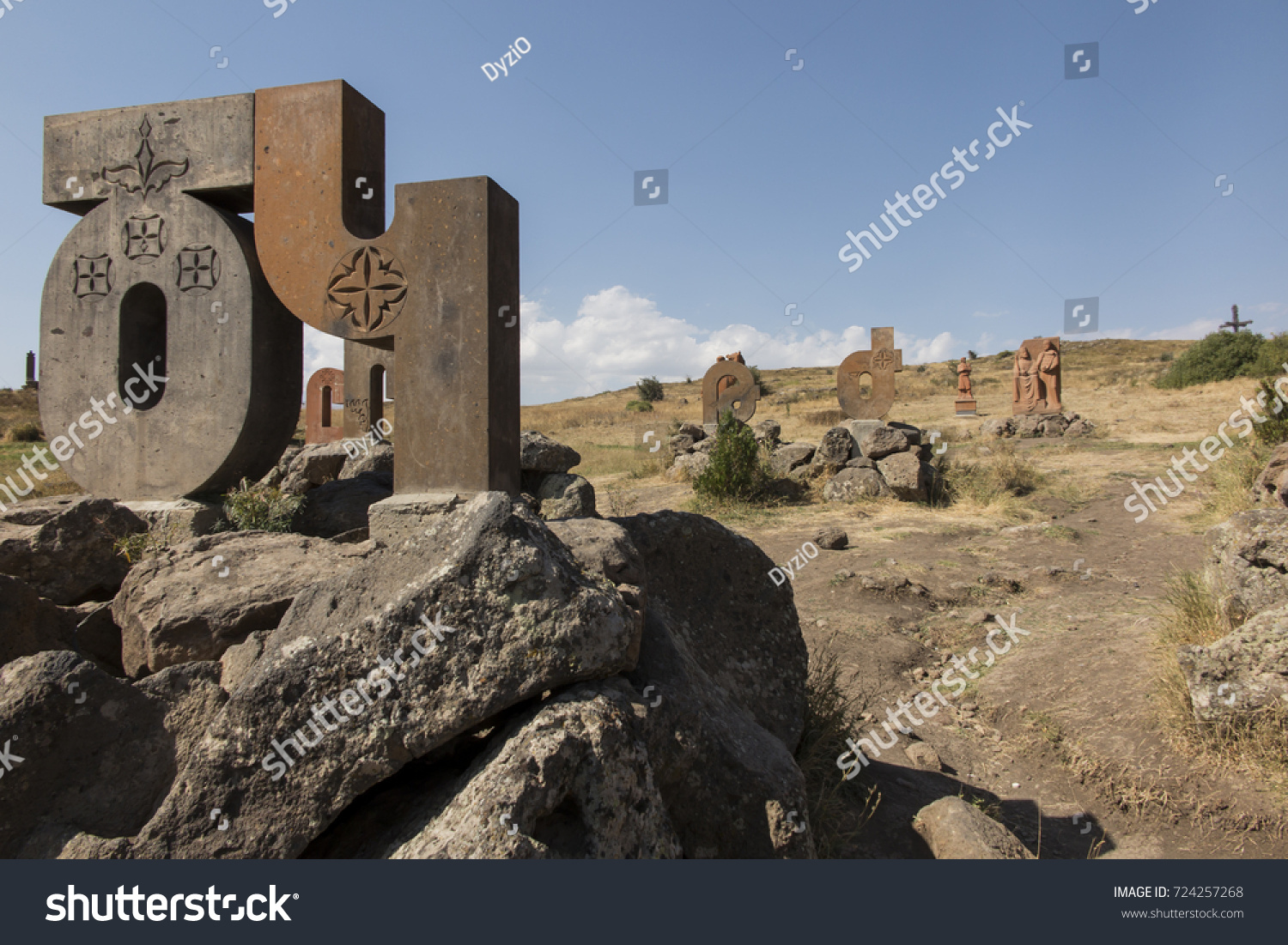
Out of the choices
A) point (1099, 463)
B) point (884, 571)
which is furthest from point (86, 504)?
point (1099, 463)

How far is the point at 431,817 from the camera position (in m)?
2.06

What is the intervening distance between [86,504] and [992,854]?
4.57m

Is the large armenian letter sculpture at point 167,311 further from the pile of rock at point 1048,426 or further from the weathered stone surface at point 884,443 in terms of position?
the pile of rock at point 1048,426

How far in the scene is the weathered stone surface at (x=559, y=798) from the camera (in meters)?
1.90

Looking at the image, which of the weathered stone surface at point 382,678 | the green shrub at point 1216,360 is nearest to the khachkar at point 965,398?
the green shrub at point 1216,360

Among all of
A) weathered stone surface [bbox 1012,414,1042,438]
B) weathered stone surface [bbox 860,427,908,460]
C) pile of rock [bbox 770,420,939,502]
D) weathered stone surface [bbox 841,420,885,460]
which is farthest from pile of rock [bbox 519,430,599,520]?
weathered stone surface [bbox 1012,414,1042,438]

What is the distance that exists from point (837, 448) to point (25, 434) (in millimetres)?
23983

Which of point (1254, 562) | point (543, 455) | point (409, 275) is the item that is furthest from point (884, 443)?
point (409, 275)

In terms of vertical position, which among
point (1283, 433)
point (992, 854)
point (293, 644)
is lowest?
point (992, 854)

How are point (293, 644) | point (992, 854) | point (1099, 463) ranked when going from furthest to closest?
point (1099, 463) → point (992, 854) → point (293, 644)

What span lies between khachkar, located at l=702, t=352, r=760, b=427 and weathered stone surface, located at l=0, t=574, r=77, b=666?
14.2 meters

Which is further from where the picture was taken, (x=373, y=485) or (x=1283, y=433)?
(x=1283, y=433)

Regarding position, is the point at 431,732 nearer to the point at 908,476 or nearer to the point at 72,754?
the point at 72,754

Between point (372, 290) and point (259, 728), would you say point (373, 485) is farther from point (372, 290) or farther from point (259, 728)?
point (259, 728)
